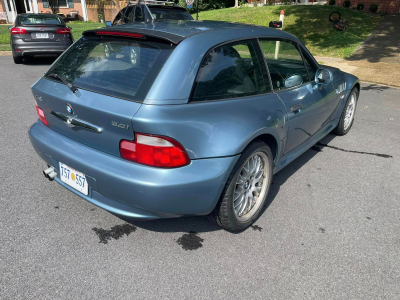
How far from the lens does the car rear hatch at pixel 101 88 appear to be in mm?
2164

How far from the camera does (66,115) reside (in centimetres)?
248

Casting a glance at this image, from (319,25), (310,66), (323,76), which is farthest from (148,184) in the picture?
(319,25)

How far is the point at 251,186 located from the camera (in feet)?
9.21

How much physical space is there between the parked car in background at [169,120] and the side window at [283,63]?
26mm

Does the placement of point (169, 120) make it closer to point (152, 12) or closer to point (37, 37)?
point (152, 12)

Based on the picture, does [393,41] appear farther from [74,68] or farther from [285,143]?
[74,68]

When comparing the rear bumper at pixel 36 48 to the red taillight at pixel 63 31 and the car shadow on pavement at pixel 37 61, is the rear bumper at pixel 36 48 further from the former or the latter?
the car shadow on pavement at pixel 37 61

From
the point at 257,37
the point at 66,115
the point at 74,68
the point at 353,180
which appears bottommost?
the point at 353,180

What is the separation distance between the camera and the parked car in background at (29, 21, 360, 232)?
2.12 m

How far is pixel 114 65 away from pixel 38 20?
29.6 ft

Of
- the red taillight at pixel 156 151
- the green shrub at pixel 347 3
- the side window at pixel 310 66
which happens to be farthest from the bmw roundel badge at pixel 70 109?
the green shrub at pixel 347 3

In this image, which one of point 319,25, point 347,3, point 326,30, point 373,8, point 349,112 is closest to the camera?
point 349,112

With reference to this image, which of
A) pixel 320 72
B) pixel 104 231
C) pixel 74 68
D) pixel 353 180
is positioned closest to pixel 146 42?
pixel 74 68

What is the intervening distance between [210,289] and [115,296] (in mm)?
599
